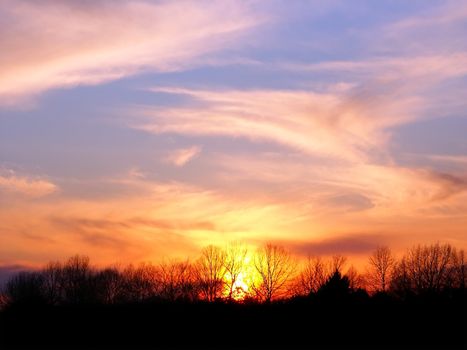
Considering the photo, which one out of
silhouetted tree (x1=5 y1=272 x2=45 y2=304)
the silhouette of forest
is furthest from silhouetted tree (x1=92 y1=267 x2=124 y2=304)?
the silhouette of forest

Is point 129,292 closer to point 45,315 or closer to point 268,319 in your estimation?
point 45,315

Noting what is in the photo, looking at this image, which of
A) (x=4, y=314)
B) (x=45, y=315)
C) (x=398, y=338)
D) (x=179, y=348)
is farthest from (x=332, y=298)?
(x=4, y=314)

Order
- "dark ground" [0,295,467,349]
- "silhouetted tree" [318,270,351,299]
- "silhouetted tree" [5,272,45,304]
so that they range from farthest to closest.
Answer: "silhouetted tree" [5,272,45,304]
"silhouetted tree" [318,270,351,299]
"dark ground" [0,295,467,349]

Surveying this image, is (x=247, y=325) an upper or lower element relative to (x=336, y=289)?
lower

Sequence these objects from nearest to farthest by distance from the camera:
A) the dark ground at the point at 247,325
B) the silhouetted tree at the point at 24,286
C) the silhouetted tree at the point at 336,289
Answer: the dark ground at the point at 247,325 < the silhouetted tree at the point at 336,289 < the silhouetted tree at the point at 24,286

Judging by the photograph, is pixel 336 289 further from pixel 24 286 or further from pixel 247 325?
pixel 24 286

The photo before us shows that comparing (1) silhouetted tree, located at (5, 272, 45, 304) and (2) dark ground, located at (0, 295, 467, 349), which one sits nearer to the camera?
(2) dark ground, located at (0, 295, 467, 349)

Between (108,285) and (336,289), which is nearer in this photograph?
(336,289)

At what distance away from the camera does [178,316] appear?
148ft

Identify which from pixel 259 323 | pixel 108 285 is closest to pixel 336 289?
pixel 259 323

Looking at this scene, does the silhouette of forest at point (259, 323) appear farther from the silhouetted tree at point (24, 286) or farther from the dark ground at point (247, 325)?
the silhouetted tree at point (24, 286)

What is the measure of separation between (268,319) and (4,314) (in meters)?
21.7

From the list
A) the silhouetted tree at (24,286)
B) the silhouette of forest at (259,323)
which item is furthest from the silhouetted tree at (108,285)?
the silhouette of forest at (259,323)

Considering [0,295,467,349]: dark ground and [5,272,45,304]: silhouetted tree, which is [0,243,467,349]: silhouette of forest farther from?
[5,272,45,304]: silhouetted tree
